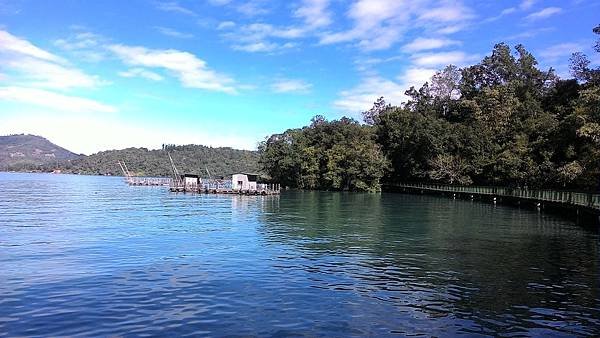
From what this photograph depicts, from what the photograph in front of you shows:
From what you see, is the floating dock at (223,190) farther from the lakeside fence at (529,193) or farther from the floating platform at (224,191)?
the lakeside fence at (529,193)

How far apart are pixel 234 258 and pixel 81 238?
40.0ft

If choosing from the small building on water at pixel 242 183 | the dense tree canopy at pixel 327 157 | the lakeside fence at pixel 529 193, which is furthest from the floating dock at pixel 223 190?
the lakeside fence at pixel 529 193

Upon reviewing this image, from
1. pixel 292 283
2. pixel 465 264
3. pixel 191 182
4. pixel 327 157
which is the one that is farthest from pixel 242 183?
pixel 292 283

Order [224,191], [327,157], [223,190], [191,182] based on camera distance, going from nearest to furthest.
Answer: [224,191] → [223,190] → [191,182] → [327,157]

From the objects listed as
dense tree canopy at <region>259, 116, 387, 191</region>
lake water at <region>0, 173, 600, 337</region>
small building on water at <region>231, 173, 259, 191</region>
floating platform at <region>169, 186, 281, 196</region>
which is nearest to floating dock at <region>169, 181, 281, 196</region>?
floating platform at <region>169, 186, 281, 196</region>

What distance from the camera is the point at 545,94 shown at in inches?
4552

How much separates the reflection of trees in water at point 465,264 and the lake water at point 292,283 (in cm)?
9

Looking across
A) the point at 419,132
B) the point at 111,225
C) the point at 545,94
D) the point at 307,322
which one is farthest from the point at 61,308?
the point at 545,94

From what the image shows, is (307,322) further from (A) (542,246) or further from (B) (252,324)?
(A) (542,246)

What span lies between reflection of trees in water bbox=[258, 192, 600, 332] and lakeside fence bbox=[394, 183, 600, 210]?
8083 mm

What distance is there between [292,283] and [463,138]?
91.7 m

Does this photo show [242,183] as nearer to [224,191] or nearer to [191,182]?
[224,191]

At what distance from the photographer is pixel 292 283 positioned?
18.5 metres

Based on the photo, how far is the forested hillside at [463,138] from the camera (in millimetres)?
80750
